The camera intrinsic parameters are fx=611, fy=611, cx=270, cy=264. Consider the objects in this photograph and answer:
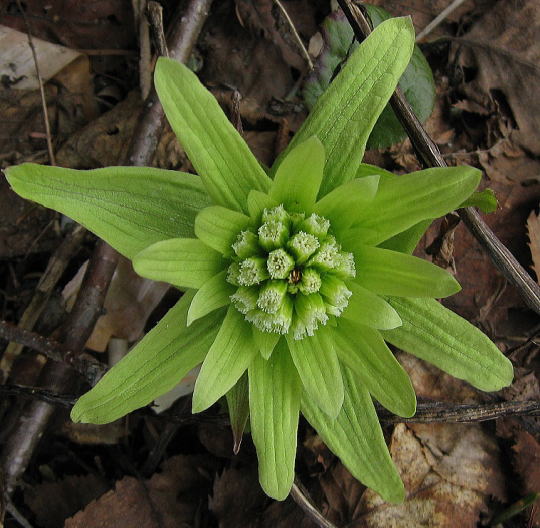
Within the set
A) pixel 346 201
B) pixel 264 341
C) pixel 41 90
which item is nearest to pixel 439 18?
pixel 346 201

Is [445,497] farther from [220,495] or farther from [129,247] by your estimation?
[129,247]

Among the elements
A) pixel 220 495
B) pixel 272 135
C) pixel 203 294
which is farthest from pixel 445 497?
pixel 272 135

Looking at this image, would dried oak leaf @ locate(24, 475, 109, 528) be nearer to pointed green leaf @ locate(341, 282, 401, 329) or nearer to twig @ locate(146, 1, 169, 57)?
pointed green leaf @ locate(341, 282, 401, 329)

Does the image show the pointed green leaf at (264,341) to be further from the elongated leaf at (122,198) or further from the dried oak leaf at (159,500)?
the dried oak leaf at (159,500)

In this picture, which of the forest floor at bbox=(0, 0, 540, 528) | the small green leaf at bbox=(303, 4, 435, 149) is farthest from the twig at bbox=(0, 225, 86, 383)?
the small green leaf at bbox=(303, 4, 435, 149)

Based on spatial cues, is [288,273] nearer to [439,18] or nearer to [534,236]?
[534,236]
